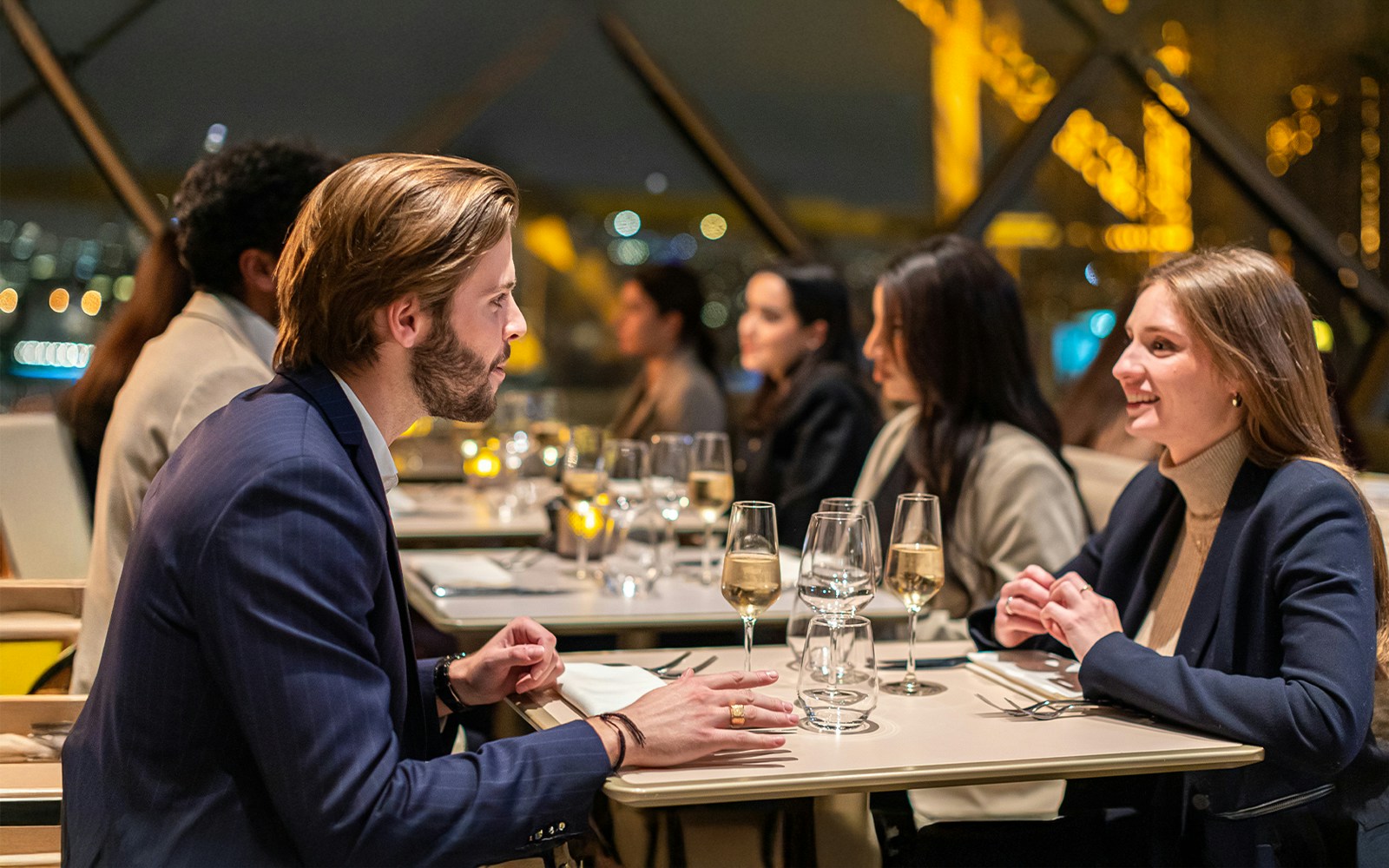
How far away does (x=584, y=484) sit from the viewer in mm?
2857

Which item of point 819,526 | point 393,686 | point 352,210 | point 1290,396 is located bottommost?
point 393,686

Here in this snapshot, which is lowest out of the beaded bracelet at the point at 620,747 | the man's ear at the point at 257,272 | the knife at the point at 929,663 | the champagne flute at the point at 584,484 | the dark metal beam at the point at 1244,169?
the knife at the point at 929,663

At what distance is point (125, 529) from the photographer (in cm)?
241

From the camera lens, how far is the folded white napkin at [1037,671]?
76.4 inches

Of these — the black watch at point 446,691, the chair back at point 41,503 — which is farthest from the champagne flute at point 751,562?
the chair back at point 41,503

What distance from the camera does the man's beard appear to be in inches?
61.7

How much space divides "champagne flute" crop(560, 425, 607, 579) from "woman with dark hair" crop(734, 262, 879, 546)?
1146 mm

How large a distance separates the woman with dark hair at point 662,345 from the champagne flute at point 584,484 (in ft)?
7.44

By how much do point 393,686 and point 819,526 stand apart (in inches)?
24.9

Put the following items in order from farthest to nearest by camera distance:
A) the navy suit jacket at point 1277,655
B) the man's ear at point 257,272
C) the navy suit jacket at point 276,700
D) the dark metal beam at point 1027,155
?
the dark metal beam at point 1027,155, the man's ear at point 257,272, the navy suit jacket at point 1277,655, the navy suit jacket at point 276,700

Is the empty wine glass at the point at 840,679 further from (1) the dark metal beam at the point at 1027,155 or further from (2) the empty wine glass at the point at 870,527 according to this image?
(1) the dark metal beam at the point at 1027,155

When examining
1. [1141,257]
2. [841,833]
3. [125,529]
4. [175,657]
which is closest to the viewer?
[175,657]

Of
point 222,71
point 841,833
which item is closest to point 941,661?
point 841,833

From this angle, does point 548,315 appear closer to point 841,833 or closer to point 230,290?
point 230,290
